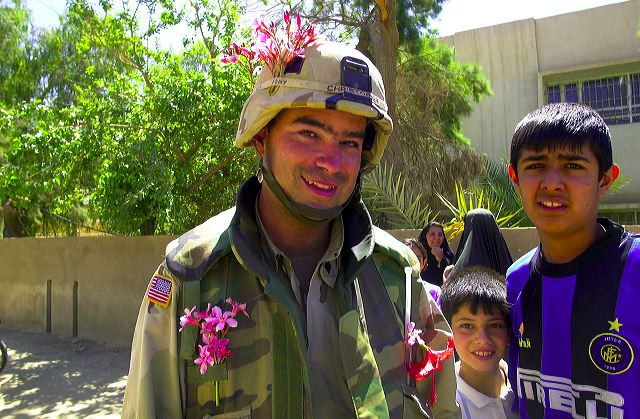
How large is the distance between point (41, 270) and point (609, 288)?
10.1 meters

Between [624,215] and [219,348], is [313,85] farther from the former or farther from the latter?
[624,215]

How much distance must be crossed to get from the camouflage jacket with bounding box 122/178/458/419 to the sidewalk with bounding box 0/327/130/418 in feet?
15.6

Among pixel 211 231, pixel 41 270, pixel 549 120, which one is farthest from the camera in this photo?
pixel 41 270

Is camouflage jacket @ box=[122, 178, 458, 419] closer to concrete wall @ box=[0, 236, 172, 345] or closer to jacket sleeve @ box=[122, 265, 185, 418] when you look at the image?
jacket sleeve @ box=[122, 265, 185, 418]

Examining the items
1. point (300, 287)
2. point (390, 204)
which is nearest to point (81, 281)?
point (390, 204)

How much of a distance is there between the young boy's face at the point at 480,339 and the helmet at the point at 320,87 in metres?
1.19

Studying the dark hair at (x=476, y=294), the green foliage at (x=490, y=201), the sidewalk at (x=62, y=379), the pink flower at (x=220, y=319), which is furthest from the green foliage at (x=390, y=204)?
the pink flower at (x=220, y=319)

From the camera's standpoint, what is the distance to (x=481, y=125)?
46.3 ft

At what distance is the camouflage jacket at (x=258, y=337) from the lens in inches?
55.0

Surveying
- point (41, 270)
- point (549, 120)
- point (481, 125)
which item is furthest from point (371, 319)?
point (481, 125)

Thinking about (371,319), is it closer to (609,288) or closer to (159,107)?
(609,288)

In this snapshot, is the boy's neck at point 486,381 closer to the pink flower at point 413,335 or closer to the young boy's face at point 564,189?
the young boy's face at point 564,189

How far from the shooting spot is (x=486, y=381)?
2.47m

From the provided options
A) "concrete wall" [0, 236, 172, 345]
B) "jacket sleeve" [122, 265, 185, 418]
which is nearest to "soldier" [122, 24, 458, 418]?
"jacket sleeve" [122, 265, 185, 418]
